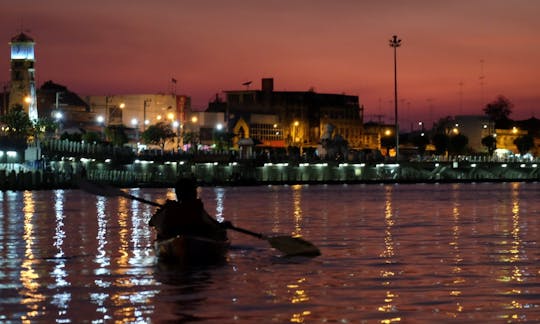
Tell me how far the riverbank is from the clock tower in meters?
22.0

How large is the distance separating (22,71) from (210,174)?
30308mm

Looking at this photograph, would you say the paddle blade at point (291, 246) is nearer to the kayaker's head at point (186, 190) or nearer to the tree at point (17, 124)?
the kayaker's head at point (186, 190)

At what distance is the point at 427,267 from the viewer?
3089 cm

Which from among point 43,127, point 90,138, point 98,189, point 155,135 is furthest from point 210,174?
point 98,189

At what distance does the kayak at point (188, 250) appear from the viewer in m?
30.0

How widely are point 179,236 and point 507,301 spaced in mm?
9560

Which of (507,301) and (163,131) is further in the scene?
(163,131)

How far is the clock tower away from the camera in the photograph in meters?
169

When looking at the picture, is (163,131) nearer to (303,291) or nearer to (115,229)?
(115,229)

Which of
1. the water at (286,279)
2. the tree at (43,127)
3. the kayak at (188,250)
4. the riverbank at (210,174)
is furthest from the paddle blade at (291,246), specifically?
the tree at (43,127)

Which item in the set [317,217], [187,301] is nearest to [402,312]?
[187,301]

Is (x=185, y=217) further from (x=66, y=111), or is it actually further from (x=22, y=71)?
(x=66, y=111)

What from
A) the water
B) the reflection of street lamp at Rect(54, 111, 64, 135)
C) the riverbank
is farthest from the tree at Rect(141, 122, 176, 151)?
the water

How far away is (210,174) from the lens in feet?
570
